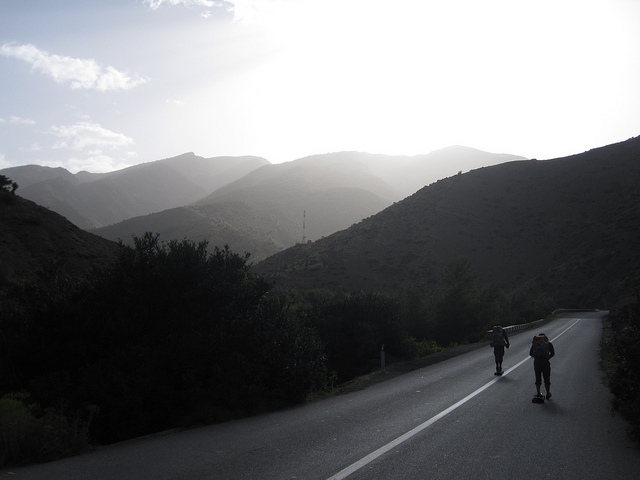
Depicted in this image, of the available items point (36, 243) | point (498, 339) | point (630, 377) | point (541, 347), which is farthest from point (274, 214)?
point (630, 377)

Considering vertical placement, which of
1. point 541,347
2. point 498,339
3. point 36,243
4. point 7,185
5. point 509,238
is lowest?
point 498,339

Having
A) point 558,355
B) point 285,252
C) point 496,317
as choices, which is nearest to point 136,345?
point 558,355

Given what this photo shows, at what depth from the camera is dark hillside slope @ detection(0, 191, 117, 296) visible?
29266mm

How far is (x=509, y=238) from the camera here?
72.7m

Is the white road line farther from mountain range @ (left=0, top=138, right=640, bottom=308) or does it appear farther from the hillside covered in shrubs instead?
mountain range @ (left=0, top=138, right=640, bottom=308)

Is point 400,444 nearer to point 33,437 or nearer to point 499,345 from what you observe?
point 33,437

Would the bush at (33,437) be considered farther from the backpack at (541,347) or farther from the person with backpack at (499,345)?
the person with backpack at (499,345)

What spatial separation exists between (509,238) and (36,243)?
60.7 metres

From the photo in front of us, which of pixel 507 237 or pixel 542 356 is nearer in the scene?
pixel 542 356

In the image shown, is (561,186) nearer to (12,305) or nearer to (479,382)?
(479,382)

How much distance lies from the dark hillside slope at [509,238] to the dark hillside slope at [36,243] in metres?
24.5

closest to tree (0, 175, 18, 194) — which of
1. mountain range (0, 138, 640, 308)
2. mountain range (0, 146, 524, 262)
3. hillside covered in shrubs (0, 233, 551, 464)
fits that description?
mountain range (0, 138, 640, 308)

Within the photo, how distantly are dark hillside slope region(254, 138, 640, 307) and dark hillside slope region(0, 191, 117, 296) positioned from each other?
24531 millimetres

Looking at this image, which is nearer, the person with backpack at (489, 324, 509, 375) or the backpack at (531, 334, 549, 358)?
the backpack at (531, 334, 549, 358)
